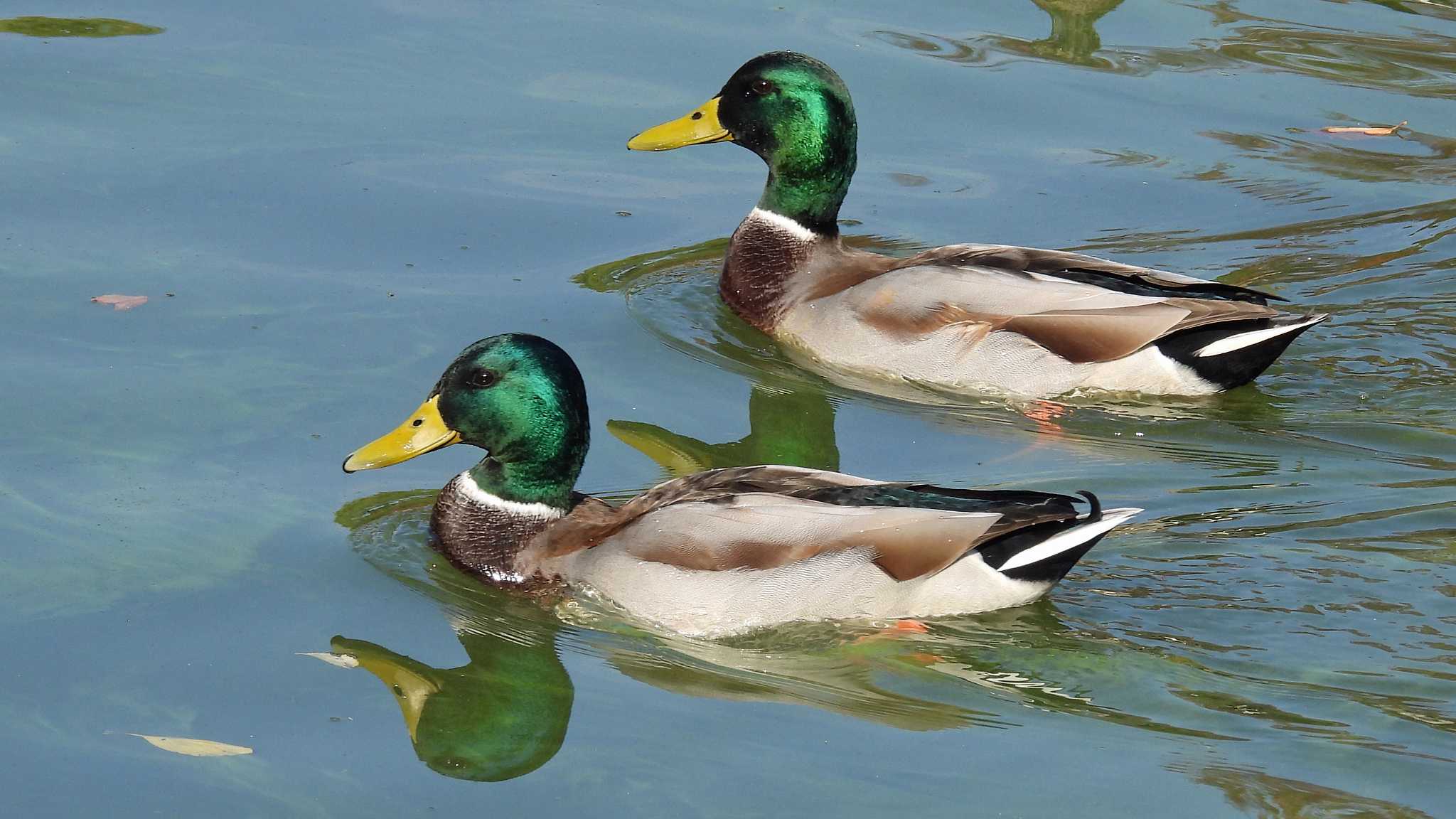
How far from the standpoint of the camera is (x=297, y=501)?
6855 mm

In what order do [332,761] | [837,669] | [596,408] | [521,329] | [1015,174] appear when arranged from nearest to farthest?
[332,761] < [837,669] < [596,408] < [521,329] < [1015,174]

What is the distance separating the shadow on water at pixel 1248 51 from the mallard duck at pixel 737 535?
6.31 metres


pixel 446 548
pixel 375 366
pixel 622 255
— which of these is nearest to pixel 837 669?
pixel 446 548

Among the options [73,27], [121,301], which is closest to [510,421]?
[121,301]

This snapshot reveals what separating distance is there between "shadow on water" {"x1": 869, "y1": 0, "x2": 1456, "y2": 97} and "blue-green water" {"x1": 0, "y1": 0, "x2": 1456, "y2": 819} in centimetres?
4

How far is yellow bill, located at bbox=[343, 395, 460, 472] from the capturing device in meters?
6.55

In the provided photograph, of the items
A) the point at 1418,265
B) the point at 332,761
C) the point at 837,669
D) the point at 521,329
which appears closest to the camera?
the point at 332,761

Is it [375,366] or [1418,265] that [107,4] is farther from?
[1418,265]

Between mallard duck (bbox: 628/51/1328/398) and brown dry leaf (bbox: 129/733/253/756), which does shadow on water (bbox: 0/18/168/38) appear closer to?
mallard duck (bbox: 628/51/1328/398)

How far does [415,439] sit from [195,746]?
151cm

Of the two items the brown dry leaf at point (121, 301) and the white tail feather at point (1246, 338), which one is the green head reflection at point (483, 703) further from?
the white tail feather at point (1246, 338)

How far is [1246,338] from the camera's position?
8.17 meters

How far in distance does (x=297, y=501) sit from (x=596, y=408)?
4.80ft

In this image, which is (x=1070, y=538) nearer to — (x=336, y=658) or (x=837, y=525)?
(x=837, y=525)
